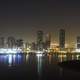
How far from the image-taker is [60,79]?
54.6 metres

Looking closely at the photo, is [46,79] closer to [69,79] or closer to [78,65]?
[69,79]

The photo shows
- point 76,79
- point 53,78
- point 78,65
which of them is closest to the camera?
point 76,79

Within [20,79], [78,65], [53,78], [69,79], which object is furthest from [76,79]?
[78,65]

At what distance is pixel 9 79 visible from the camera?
5438 cm

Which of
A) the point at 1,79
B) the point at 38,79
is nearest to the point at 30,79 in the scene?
the point at 38,79

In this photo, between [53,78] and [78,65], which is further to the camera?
[78,65]

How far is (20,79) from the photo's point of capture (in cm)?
5444

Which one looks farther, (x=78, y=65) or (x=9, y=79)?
(x=78, y=65)

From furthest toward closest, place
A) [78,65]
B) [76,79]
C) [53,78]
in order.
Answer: [78,65], [53,78], [76,79]

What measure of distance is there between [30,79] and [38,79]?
1364 millimetres

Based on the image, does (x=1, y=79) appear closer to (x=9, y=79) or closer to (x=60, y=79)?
(x=9, y=79)

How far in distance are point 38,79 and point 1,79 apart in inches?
247

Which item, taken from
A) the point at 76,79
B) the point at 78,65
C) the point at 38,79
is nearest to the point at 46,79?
the point at 38,79

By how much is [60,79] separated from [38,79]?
3725mm
